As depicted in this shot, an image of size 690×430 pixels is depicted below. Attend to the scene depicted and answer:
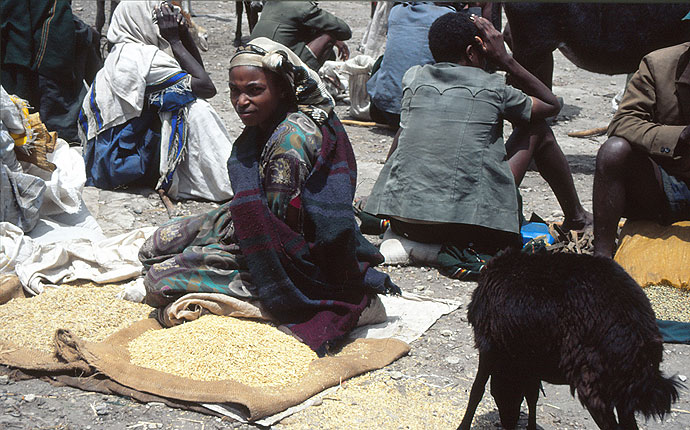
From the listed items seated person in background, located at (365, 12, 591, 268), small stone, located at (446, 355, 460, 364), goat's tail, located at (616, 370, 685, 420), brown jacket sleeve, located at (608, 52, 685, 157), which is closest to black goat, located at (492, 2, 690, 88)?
seated person in background, located at (365, 12, 591, 268)

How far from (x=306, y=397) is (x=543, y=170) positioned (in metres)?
2.28

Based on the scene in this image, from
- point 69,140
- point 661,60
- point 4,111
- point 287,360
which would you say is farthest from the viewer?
point 69,140

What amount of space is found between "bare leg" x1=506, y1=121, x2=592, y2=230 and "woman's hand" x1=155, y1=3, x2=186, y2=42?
2459mm

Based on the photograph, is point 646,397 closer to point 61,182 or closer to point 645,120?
point 645,120

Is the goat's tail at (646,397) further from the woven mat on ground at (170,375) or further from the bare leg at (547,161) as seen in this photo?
the bare leg at (547,161)

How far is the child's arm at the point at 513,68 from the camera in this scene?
3998 millimetres

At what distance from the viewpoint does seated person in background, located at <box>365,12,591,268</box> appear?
402 cm

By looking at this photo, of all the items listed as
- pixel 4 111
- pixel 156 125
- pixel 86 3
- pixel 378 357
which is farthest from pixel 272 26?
pixel 86 3

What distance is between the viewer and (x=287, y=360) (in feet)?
9.66

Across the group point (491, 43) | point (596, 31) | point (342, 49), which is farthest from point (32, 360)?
point (342, 49)

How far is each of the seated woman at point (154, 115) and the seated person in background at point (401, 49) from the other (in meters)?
1.98

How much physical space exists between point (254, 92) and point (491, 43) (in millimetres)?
1532

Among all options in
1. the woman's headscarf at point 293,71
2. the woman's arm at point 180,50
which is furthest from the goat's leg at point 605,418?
the woman's arm at point 180,50

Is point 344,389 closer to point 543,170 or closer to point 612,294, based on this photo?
point 612,294
